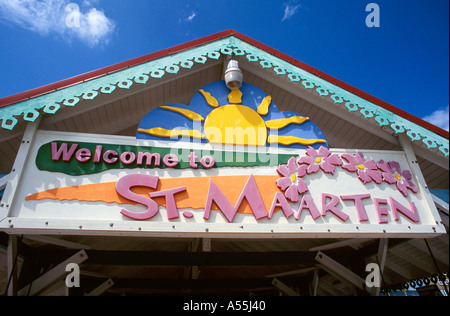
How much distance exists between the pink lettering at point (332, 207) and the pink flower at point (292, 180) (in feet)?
0.85

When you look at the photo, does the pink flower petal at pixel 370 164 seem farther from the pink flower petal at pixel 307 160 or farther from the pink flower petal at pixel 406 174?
the pink flower petal at pixel 307 160

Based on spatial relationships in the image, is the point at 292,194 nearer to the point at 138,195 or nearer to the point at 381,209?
the point at 381,209

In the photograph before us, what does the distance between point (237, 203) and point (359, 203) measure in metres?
1.54

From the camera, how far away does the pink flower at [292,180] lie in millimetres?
3307

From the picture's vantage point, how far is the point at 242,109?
3.93m

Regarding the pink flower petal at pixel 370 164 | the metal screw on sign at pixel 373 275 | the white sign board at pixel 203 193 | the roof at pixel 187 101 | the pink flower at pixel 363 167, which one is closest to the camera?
the white sign board at pixel 203 193

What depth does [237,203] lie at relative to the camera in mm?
3135

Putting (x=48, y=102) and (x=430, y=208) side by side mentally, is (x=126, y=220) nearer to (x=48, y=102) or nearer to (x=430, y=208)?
(x=48, y=102)

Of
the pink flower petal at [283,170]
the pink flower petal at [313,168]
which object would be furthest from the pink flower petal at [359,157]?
the pink flower petal at [283,170]

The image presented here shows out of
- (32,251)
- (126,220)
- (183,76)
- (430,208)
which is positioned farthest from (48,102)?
(430,208)

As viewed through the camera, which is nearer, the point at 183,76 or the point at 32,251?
the point at 32,251
